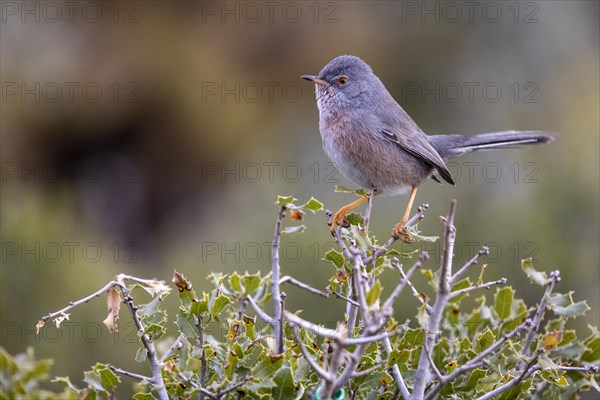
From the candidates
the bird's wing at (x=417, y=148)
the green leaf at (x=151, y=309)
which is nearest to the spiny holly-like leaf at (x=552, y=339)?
the green leaf at (x=151, y=309)

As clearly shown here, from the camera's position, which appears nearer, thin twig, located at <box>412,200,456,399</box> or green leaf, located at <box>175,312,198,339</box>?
thin twig, located at <box>412,200,456,399</box>

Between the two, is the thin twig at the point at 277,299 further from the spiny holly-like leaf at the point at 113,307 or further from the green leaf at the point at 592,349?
the green leaf at the point at 592,349

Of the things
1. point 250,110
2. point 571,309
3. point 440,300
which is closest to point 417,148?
point 571,309

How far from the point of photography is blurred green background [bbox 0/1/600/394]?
684 centimetres

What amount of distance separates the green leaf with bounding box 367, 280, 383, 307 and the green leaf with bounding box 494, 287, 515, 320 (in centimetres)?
73

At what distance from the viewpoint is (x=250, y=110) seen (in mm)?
10984

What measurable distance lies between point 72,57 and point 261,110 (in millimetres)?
2764

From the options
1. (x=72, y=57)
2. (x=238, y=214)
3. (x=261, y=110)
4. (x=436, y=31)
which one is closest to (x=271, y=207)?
(x=238, y=214)

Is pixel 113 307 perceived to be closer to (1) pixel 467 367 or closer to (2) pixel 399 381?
(2) pixel 399 381

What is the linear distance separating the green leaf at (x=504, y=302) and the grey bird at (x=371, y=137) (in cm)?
207

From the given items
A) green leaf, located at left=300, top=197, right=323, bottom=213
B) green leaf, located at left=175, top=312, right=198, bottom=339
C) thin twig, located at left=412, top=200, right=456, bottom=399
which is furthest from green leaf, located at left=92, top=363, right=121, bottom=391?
thin twig, located at left=412, top=200, right=456, bottom=399

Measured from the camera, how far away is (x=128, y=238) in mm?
11305

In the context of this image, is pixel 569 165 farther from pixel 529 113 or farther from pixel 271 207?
pixel 529 113

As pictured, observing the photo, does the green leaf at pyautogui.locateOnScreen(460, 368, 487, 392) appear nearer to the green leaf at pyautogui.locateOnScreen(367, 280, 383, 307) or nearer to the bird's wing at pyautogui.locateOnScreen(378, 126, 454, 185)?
the green leaf at pyautogui.locateOnScreen(367, 280, 383, 307)
